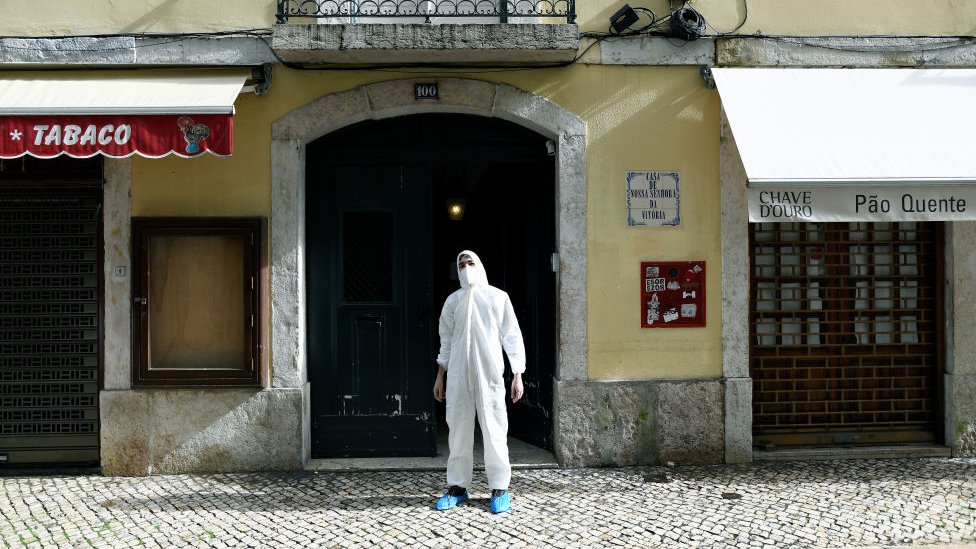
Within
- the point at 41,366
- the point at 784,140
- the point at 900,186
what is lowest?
the point at 41,366

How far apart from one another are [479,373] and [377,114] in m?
2.48

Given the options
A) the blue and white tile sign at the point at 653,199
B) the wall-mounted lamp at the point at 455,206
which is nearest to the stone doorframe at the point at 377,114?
the blue and white tile sign at the point at 653,199

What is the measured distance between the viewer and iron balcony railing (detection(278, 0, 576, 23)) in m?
6.19

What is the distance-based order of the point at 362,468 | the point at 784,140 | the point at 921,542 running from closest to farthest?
the point at 921,542
the point at 784,140
the point at 362,468

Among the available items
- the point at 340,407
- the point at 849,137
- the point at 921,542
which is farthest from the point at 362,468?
the point at 849,137

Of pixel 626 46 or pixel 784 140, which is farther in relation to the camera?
pixel 626 46

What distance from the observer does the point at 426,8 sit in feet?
22.0

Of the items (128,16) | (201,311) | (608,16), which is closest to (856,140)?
(608,16)

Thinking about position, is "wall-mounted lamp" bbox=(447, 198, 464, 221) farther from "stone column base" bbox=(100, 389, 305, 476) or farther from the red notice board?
"stone column base" bbox=(100, 389, 305, 476)

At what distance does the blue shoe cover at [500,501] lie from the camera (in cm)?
532

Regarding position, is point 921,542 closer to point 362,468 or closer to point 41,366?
point 362,468

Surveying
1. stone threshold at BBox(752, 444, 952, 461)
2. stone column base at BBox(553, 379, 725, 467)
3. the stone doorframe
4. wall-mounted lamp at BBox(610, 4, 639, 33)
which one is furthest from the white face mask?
stone threshold at BBox(752, 444, 952, 461)

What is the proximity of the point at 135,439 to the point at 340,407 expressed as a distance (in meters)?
1.66

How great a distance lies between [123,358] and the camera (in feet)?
20.7
